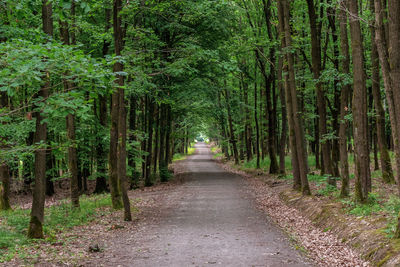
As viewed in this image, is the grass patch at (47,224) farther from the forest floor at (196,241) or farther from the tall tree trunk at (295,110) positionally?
the tall tree trunk at (295,110)

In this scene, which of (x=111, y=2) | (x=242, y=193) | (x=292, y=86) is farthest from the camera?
(x=242, y=193)

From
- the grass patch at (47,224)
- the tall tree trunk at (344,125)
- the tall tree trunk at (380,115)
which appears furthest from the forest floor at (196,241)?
the tall tree trunk at (380,115)

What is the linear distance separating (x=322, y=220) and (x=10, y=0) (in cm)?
971

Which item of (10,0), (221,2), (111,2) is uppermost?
(221,2)

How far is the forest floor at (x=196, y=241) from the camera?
6.91 metres

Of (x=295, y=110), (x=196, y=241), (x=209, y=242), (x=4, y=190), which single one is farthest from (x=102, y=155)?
(x=209, y=242)

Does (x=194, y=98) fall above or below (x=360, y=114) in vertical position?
above

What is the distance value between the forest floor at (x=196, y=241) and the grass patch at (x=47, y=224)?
12cm

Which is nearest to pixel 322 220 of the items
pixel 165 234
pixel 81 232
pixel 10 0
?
pixel 165 234

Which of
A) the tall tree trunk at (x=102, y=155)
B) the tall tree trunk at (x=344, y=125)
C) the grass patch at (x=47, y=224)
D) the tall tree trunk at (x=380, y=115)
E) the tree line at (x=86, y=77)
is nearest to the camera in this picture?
the tree line at (x=86, y=77)

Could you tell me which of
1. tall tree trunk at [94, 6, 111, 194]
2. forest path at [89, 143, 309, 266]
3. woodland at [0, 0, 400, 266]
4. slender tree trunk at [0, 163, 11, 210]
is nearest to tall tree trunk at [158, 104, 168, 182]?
woodland at [0, 0, 400, 266]

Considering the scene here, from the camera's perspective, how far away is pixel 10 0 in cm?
684

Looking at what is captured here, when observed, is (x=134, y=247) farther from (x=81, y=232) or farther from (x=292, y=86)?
(x=292, y=86)

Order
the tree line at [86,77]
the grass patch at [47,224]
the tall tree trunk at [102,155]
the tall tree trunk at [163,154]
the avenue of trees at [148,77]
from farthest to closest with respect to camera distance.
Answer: the tall tree trunk at [163,154] < the tall tree trunk at [102,155] < the grass patch at [47,224] < the avenue of trees at [148,77] < the tree line at [86,77]
